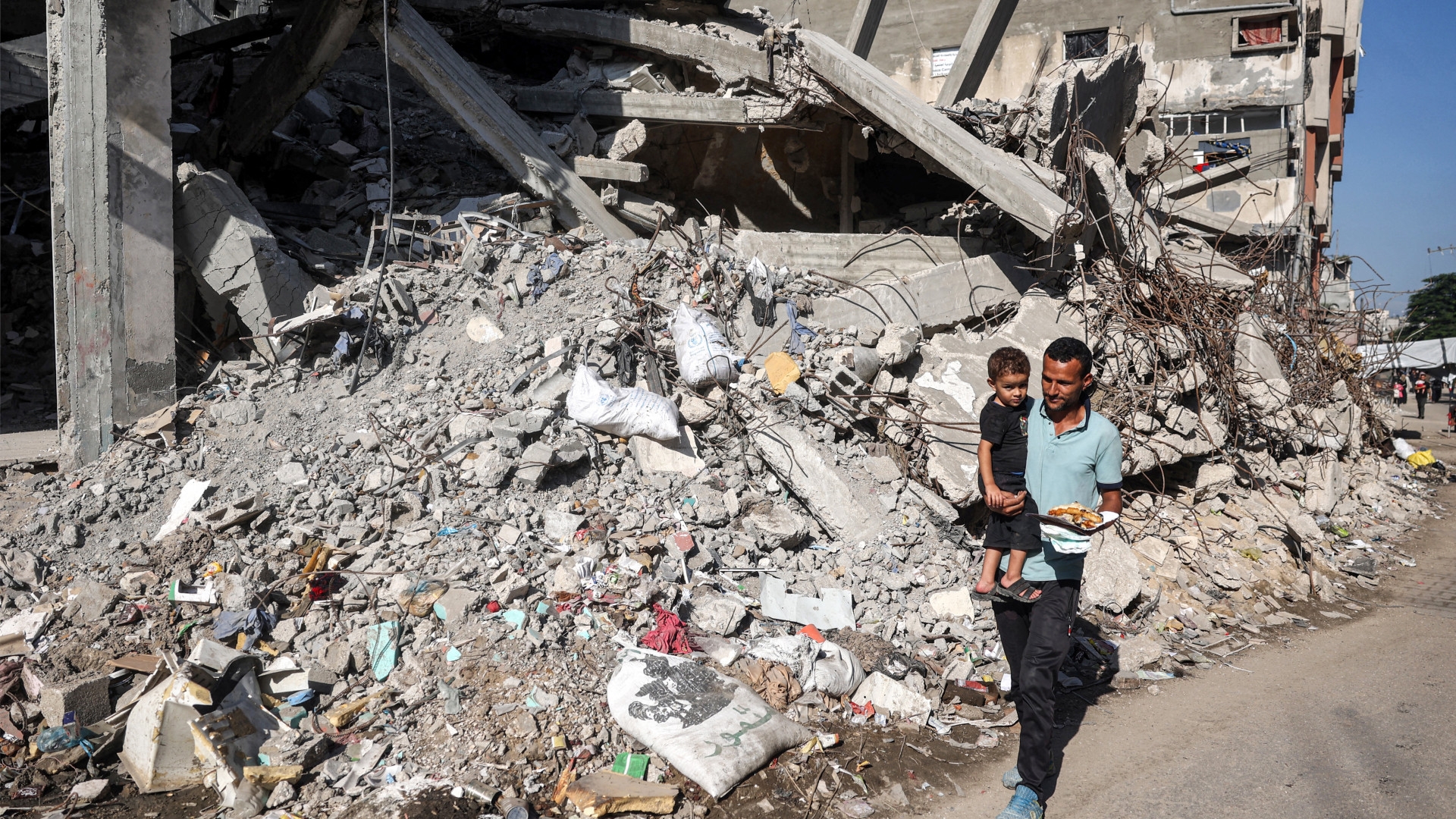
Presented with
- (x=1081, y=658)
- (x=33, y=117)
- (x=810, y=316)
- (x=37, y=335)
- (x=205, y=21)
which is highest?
(x=205, y=21)

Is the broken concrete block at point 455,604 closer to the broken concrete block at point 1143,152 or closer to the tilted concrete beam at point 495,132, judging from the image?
the tilted concrete beam at point 495,132

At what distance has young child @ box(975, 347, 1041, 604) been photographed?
2.75 metres

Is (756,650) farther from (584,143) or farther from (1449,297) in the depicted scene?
(1449,297)

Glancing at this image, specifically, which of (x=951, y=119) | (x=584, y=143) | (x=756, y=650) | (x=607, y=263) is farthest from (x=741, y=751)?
(x=584, y=143)

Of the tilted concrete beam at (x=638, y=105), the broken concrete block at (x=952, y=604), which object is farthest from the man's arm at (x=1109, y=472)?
the tilted concrete beam at (x=638, y=105)

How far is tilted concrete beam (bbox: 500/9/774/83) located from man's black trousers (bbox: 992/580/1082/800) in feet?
18.8

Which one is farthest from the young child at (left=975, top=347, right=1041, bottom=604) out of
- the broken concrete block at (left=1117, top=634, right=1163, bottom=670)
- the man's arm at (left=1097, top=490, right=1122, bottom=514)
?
the broken concrete block at (left=1117, top=634, right=1163, bottom=670)

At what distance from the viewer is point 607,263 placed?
19.7 ft

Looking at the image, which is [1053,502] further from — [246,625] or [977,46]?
[977,46]

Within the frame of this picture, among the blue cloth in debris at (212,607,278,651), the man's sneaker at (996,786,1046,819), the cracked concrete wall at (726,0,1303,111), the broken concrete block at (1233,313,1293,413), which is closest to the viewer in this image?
the man's sneaker at (996,786,1046,819)

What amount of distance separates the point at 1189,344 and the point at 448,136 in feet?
22.5

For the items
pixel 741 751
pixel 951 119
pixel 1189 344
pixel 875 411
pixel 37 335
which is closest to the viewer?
pixel 741 751

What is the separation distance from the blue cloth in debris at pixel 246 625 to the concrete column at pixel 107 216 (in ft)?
7.76

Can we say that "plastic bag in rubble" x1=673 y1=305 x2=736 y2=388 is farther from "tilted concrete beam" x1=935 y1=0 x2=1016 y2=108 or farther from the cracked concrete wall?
the cracked concrete wall
